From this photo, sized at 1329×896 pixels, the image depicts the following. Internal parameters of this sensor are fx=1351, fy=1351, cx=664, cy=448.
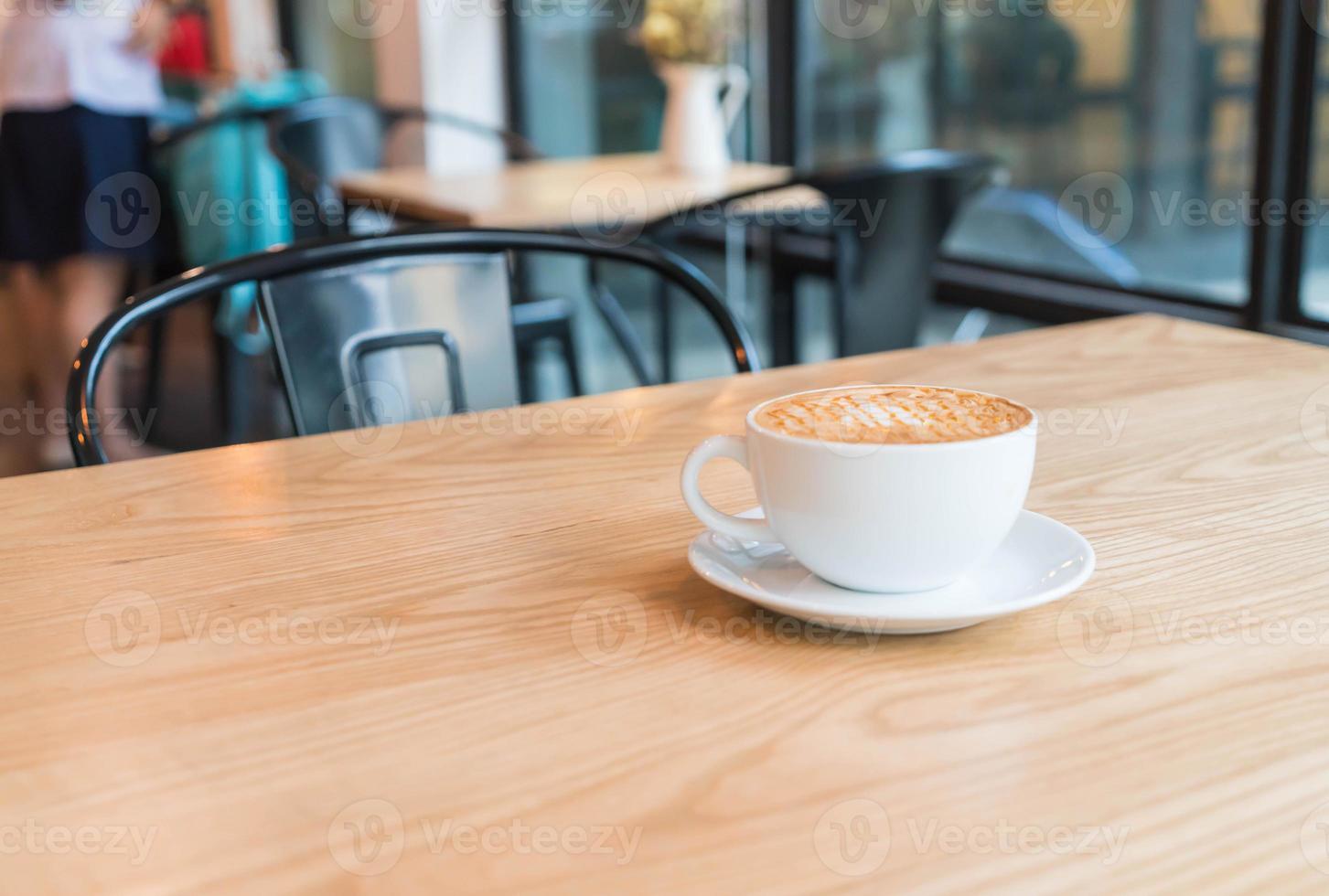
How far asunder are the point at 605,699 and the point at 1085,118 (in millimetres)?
2249

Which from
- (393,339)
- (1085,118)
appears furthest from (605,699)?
(1085,118)

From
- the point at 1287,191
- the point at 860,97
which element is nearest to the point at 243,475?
the point at 1287,191

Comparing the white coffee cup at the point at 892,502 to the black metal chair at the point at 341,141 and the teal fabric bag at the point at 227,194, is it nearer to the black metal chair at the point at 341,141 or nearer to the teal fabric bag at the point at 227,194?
the black metal chair at the point at 341,141

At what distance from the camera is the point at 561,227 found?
86.8 inches

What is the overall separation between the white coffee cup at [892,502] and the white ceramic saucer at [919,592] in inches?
0.4

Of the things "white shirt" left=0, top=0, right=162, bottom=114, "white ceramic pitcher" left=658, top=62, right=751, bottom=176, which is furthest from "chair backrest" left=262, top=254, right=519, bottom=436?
"white shirt" left=0, top=0, right=162, bottom=114

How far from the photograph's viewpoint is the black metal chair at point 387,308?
1.09 meters

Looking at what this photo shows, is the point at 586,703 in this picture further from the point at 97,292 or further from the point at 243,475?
the point at 97,292

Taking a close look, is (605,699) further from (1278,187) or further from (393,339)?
(1278,187)

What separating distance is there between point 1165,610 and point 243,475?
1.70 ft

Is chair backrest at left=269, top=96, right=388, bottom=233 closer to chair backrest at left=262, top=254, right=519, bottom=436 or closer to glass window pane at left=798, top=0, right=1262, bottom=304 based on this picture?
glass window pane at left=798, top=0, right=1262, bottom=304

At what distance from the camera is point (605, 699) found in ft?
1.63

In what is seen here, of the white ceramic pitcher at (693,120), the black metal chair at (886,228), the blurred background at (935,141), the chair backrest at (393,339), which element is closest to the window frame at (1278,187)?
the blurred background at (935,141)

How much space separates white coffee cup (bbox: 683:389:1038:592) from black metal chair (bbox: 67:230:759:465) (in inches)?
22.3
